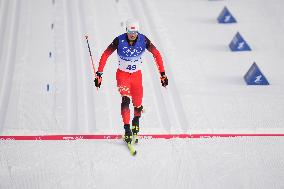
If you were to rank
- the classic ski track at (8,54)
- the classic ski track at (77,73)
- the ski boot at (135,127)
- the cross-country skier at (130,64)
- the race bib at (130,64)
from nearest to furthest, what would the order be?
the cross-country skier at (130,64), the race bib at (130,64), the ski boot at (135,127), the classic ski track at (77,73), the classic ski track at (8,54)

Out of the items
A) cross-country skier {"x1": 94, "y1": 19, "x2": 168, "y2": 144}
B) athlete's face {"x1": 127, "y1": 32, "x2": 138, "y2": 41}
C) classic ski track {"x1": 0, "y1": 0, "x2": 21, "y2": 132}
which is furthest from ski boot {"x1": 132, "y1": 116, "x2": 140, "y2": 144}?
classic ski track {"x1": 0, "y1": 0, "x2": 21, "y2": 132}

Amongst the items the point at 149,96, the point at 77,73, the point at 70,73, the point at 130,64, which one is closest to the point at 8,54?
the point at 70,73

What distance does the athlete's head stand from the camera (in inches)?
177

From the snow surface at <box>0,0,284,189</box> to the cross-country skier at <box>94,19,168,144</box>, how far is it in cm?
52

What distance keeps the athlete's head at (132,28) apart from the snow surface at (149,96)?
153 centimetres

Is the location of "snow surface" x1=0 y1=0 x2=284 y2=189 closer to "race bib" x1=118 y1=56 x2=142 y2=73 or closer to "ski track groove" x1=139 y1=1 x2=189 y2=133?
"ski track groove" x1=139 y1=1 x2=189 y2=133

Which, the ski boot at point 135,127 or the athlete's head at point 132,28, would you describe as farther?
the ski boot at point 135,127

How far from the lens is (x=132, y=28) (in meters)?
4.51

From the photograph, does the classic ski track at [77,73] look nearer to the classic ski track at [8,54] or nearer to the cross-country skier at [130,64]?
the cross-country skier at [130,64]

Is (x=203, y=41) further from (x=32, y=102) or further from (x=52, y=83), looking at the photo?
(x=32, y=102)

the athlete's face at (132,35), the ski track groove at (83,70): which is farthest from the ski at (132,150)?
the athlete's face at (132,35)

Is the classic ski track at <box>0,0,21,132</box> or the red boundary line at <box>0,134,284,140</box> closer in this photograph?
the red boundary line at <box>0,134,284,140</box>

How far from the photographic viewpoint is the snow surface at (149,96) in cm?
477

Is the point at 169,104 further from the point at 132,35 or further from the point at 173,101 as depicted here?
the point at 132,35
